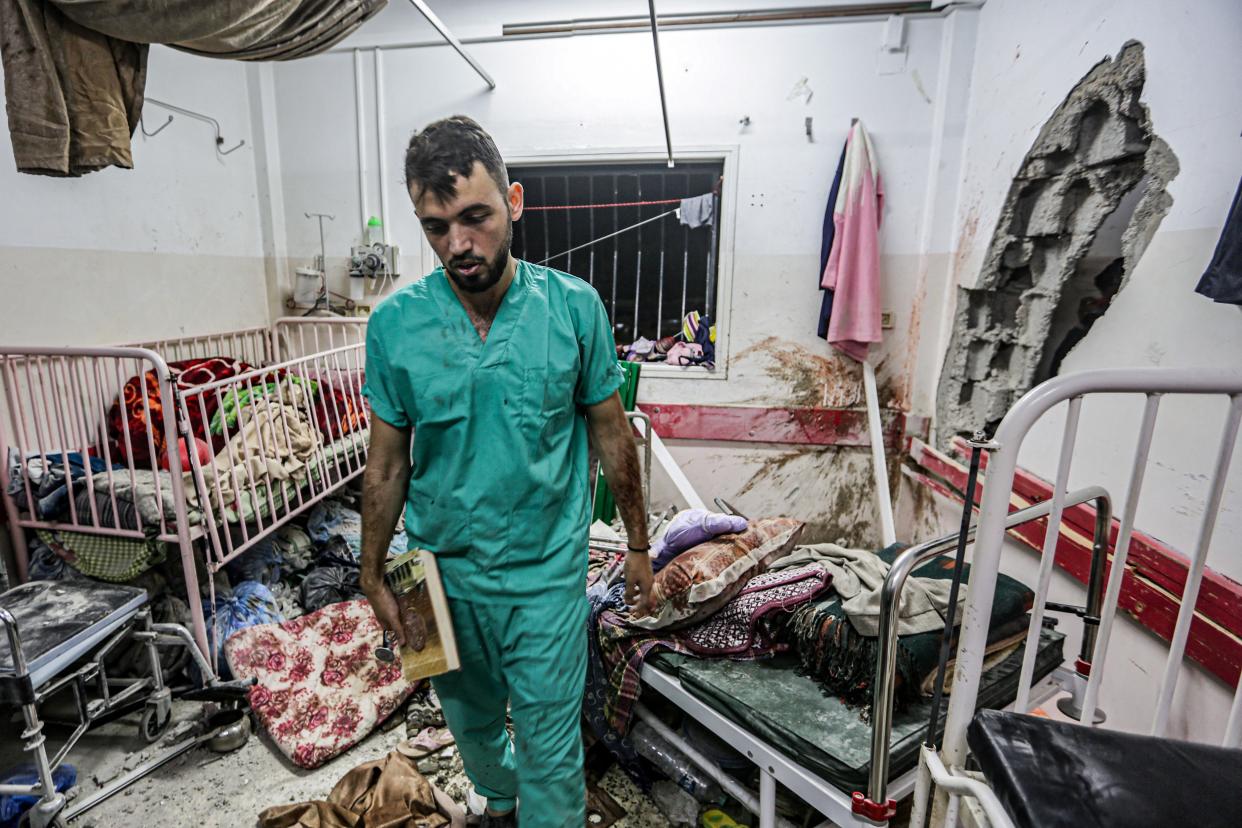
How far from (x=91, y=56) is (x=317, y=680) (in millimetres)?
2057

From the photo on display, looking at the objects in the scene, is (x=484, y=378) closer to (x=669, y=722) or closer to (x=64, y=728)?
(x=669, y=722)

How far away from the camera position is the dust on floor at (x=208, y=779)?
1.74 meters

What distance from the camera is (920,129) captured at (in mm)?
3156

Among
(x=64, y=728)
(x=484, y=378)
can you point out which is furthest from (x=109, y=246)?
(x=484, y=378)

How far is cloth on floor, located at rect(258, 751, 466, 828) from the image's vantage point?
166cm

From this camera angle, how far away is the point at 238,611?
2.40 metres

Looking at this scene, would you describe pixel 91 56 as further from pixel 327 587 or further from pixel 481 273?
pixel 327 587

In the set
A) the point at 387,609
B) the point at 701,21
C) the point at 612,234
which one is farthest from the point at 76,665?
the point at 701,21

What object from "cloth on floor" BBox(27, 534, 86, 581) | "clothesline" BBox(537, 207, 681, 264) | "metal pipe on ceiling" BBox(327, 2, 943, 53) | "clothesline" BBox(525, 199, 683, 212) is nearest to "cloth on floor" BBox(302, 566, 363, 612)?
"cloth on floor" BBox(27, 534, 86, 581)

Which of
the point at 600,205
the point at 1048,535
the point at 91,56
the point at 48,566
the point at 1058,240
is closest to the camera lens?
the point at 1048,535

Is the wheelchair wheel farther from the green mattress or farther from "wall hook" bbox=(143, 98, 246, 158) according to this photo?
"wall hook" bbox=(143, 98, 246, 158)

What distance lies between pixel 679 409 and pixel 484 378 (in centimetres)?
251

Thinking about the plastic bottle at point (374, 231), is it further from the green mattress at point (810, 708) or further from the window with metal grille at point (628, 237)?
the green mattress at point (810, 708)

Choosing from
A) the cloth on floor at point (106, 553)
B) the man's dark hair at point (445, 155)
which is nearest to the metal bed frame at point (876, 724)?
the man's dark hair at point (445, 155)
